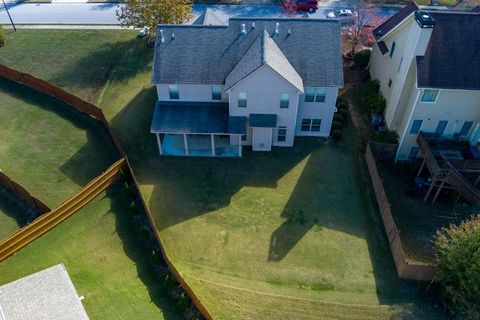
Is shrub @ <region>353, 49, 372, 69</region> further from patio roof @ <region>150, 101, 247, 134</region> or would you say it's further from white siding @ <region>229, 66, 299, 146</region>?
patio roof @ <region>150, 101, 247, 134</region>

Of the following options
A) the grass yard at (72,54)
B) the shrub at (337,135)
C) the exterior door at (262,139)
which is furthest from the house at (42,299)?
the shrub at (337,135)

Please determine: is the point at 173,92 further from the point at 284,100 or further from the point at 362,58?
the point at 362,58

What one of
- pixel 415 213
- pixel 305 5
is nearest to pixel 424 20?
pixel 415 213

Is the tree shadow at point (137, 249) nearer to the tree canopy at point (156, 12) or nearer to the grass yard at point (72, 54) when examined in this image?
the grass yard at point (72, 54)

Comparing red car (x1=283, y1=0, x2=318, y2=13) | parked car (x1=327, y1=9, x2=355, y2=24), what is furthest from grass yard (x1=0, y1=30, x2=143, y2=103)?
parked car (x1=327, y1=9, x2=355, y2=24)

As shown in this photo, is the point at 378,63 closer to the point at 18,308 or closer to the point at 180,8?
the point at 180,8

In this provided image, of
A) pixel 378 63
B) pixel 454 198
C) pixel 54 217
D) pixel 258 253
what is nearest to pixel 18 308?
pixel 54 217
